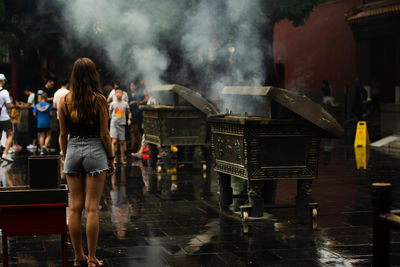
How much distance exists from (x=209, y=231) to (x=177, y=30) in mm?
10804

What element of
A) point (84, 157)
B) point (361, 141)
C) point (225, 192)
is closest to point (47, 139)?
point (361, 141)

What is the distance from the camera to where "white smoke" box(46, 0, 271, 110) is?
16766mm

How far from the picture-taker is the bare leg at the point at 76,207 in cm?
551

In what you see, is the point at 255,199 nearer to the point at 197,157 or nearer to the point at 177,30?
the point at 197,157

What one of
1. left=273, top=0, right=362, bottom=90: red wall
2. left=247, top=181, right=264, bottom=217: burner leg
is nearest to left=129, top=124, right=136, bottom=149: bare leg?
left=247, top=181, right=264, bottom=217: burner leg

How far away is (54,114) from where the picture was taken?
17.3 meters

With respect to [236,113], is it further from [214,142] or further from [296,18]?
[296,18]

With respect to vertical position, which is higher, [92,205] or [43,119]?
[43,119]

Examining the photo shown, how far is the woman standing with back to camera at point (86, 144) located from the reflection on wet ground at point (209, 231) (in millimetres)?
506

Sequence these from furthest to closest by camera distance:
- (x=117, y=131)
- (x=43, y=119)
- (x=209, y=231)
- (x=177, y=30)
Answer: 1. (x=177, y=30)
2. (x=43, y=119)
3. (x=117, y=131)
4. (x=209, y=231)

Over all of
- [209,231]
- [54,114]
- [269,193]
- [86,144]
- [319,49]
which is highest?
[319,49]

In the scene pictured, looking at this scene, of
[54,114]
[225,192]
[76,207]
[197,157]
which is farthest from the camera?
[54,114]

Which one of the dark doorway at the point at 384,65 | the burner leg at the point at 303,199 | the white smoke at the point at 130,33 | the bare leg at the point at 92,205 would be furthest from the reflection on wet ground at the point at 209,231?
the dark doorway at the point at 384,65

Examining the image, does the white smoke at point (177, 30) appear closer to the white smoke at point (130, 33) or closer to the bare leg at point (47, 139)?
the white smoke at point (130, 33)
